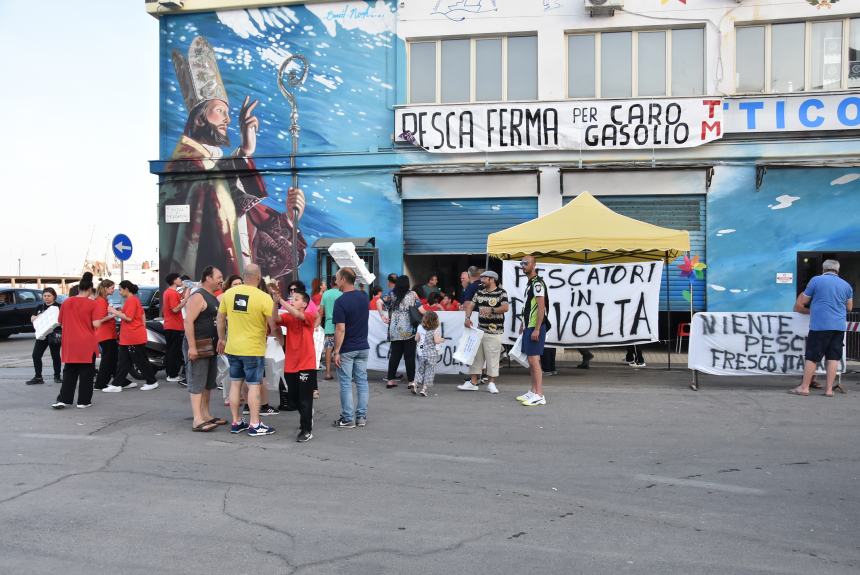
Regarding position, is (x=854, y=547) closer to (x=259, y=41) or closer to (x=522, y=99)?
(x=522, y=99)

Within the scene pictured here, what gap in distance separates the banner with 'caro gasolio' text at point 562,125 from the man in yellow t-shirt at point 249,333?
33.2 feet

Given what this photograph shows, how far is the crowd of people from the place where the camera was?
773 cm

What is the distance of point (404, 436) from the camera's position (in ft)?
25.4

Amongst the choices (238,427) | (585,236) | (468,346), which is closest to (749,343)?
(585,236)

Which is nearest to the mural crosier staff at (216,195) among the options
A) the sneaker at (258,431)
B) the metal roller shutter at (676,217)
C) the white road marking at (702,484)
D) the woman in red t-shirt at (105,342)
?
the woman in red t-shirt at (105,342)

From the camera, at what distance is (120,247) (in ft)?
58.1

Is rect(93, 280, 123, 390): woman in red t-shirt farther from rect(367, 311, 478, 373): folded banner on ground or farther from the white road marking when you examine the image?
the white road marking

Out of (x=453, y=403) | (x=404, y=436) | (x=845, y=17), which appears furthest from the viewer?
(x=845, y=17)

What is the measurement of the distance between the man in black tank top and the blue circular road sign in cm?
1042

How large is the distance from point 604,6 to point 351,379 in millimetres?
11857

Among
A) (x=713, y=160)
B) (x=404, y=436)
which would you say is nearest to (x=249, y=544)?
(x=404, y=436)

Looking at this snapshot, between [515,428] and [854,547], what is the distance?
13.1 ft

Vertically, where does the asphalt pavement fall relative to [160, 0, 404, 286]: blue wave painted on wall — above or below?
below

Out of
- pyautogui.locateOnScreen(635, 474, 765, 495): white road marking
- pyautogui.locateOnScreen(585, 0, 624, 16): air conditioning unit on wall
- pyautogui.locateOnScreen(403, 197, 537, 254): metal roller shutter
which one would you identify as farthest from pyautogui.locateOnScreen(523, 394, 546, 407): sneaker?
pyautogui.locateOnScreen(585, 0, 624, 16): air conditioning unit on wall
